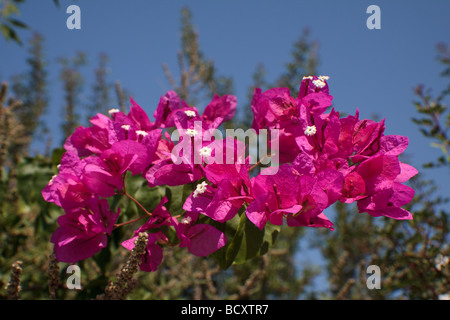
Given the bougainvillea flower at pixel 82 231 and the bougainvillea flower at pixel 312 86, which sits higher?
the bougainvillea flower at pixel 312 86

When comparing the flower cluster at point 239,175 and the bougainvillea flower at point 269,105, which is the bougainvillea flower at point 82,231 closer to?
the flower cluster at point 239,175

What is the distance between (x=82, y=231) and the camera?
686 millimetres

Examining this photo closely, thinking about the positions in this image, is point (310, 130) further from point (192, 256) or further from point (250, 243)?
point (192, 256)

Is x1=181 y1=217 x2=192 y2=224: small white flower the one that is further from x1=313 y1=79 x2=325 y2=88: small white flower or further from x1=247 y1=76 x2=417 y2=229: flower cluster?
x1=313 y1=79 x2=325 y2=88: small white flower

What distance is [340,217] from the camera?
11.5ft

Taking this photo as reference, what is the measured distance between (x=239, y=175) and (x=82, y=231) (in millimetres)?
299

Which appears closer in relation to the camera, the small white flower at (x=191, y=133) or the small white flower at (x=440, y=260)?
the small white flower at (x=191, y=133)

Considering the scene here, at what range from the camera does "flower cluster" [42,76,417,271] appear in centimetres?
60

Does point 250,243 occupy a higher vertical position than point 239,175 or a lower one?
lower

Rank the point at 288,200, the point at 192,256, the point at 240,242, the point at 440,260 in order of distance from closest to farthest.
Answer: the point at 288,200
the point at 240,242
the point at 440,260
the point at 192,256

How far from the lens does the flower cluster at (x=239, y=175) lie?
1.96 feet

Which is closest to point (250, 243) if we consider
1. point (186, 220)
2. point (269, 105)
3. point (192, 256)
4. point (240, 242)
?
point (240, 242)

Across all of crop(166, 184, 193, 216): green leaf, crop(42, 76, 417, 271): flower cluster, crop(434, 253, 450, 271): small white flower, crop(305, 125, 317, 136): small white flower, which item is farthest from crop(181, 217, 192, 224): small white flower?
crop(434, 253, 450, 271): small white flower

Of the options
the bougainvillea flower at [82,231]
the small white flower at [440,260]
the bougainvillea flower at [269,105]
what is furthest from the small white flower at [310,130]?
the small white flower at [440,260]
